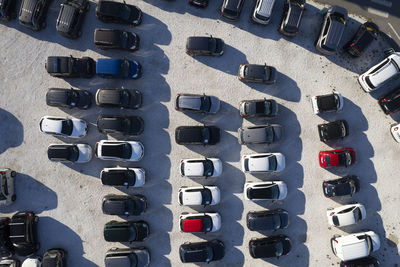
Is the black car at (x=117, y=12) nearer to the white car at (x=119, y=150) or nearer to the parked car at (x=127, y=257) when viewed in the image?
the white car at (x=119, y=150)

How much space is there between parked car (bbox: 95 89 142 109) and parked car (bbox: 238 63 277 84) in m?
8.23

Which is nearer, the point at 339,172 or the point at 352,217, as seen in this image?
the point at 352,217

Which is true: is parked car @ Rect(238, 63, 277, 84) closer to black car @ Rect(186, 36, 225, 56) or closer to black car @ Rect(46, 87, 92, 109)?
black car @ Rect(186, 36, 225, 56)

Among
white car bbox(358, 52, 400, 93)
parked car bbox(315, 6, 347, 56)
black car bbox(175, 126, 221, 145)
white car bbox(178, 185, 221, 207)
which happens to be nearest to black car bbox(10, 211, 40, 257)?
white car bbox(178, 185, 221, 207)

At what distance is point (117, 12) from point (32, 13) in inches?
242

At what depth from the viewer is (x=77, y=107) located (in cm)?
2197

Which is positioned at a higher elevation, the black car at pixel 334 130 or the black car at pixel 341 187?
the black car at pixel 334 130

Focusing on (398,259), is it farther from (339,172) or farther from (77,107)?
(77,107)

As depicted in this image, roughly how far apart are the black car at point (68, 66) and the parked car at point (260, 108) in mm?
11961

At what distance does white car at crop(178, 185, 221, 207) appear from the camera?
2142 centimetres

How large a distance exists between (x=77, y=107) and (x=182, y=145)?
831 centimetres

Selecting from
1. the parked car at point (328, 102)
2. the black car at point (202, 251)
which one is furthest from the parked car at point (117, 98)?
the parked car at point (328, 102)

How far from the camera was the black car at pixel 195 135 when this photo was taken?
21.5 metres

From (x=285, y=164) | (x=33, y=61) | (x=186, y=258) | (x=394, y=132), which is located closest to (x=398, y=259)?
(x=394, y=132)
